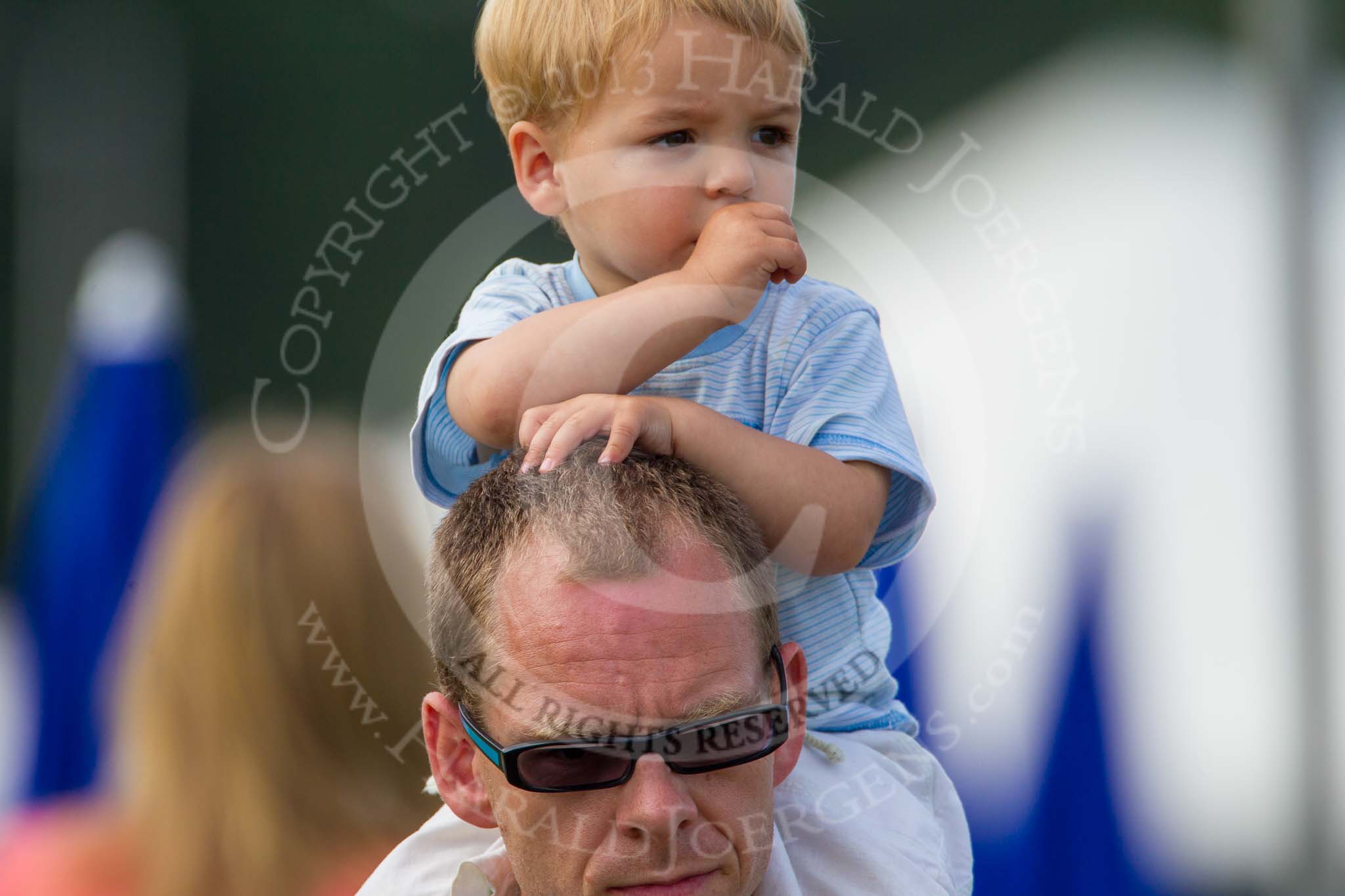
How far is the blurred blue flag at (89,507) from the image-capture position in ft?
9.85

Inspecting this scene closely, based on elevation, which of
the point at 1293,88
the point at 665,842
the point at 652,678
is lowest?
the point at 665,842

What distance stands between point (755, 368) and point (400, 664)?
837 millimetres

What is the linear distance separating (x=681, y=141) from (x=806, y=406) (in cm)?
34

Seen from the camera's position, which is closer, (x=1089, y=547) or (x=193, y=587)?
(x=193, y=587)

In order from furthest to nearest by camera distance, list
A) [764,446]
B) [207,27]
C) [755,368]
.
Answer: [207,27] < [755,368] < [764,446]

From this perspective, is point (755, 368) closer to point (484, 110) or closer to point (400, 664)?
point (400, 664)

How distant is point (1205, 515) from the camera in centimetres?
296

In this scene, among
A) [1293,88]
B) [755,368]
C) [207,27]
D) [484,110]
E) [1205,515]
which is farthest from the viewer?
[207,27]

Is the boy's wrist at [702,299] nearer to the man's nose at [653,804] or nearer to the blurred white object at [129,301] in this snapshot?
the man's nose at [653,804]

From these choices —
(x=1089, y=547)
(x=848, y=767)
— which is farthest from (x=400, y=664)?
(x=1089, y=547)

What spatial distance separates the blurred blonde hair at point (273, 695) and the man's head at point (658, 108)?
0.75 m

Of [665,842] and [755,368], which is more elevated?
[755,368]

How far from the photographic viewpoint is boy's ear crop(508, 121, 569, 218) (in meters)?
1.56

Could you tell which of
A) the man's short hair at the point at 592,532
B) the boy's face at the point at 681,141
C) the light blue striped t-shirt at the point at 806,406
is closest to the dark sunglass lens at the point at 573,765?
the man's short hair at the point at 592,532
